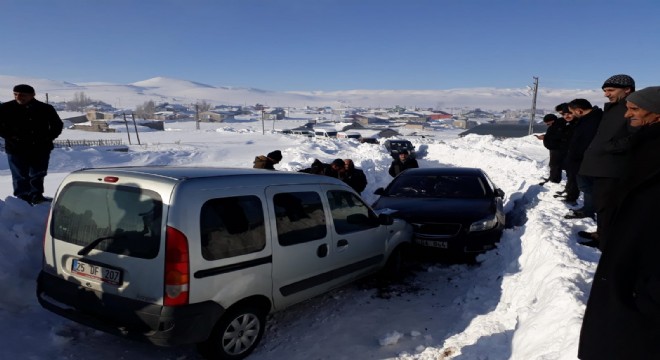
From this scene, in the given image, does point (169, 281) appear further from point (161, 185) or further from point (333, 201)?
point (333, 201)

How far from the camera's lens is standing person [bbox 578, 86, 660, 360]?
1.70 m

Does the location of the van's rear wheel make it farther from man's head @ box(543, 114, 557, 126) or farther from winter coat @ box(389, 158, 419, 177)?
man's head @ box(543, 114, 557, 126)

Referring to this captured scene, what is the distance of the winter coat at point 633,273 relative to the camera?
170 cm

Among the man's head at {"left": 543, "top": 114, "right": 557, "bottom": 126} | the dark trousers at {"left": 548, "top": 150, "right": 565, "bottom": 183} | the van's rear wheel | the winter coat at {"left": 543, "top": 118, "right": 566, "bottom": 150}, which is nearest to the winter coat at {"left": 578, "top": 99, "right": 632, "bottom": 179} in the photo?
the van's rear wheel

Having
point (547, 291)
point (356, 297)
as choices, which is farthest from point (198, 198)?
point (547, 291)

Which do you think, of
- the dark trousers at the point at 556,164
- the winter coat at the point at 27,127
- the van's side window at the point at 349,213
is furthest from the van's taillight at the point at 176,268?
the dark trousers at the point at 556,164

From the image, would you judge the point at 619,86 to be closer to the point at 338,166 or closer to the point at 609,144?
the point at 609,144

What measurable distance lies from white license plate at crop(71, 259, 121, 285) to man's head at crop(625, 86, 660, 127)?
3724 millimetres

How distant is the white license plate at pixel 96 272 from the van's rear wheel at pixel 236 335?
931mm

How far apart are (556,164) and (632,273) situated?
360 inches

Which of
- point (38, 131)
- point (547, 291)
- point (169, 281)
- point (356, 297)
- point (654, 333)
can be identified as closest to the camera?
point (654, 333)

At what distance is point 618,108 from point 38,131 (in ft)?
24.9

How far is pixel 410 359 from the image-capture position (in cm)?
386

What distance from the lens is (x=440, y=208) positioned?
22.2 feet
